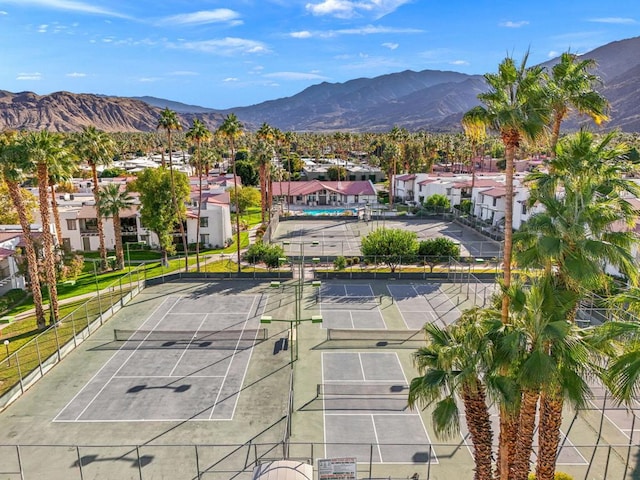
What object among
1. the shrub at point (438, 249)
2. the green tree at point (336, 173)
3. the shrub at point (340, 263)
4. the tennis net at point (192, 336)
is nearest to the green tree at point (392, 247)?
the shrub at point (438, 249)

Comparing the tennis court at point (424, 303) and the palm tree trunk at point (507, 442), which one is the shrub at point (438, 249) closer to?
the tennis court at point (424, 303)

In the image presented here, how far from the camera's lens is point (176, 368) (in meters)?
26.8

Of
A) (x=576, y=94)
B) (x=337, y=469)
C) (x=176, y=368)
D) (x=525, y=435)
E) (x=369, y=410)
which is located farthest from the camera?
(x=176, y=368)

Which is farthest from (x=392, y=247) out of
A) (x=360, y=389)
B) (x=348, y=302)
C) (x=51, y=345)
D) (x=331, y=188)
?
(x=331, y=188)

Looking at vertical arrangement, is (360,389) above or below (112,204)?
below

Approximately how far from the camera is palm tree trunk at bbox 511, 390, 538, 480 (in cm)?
1169

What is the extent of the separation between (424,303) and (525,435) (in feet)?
82.1

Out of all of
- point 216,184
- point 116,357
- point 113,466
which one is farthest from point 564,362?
point 216,184

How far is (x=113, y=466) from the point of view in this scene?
60.1ft

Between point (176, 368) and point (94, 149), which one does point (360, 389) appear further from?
point (94, 149)

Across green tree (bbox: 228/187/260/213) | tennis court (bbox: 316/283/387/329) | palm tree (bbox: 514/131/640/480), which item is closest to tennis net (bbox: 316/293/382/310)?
tennis court (bbox: 316/283/387/329)

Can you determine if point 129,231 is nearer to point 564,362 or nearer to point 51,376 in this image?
point 51,376

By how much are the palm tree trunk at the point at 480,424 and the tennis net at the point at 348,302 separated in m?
23.3

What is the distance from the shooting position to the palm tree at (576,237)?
1095 centimetres
